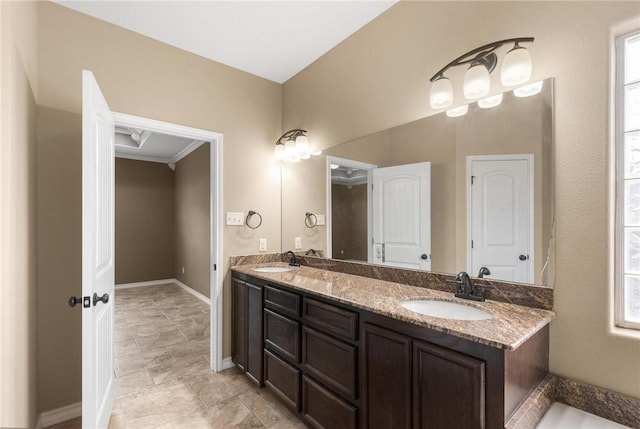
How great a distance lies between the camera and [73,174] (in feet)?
6.65

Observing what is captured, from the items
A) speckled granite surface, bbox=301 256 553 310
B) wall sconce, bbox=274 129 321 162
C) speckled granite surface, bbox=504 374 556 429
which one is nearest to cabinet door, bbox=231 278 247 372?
speckled granite surface, bbox=301 256 553 310

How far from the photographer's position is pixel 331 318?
1663 millimetres

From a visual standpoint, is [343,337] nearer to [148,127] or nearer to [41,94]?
[148,127]

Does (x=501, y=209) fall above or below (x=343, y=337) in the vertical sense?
above

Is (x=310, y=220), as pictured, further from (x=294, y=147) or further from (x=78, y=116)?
(x=78, y=116)

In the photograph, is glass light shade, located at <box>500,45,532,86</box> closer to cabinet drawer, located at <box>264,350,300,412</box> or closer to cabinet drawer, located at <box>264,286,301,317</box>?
cabinet drawer, located at <box>264,286,301,317</box>

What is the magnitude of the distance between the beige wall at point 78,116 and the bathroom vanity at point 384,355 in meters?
0.92

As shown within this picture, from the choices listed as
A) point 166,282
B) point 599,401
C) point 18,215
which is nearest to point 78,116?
point 18,215

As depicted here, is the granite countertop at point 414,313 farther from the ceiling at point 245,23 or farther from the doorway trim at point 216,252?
the ceiling at point 245,23

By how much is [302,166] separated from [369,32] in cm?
128

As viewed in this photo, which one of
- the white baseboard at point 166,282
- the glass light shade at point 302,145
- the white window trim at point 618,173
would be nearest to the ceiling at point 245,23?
the glass light shade at point 302,145

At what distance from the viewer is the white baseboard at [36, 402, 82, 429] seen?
6.25 feet

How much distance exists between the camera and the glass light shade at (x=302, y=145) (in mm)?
2766

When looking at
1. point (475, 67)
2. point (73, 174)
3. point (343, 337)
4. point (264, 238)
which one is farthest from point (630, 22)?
point (73, 174)
